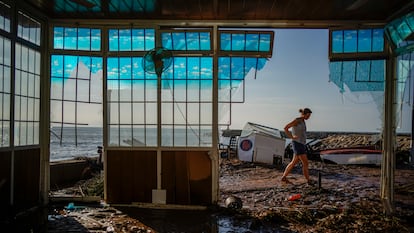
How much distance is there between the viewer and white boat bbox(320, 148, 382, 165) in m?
10.8

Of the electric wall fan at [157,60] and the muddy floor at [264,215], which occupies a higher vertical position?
the electric wall fan at [157,60]

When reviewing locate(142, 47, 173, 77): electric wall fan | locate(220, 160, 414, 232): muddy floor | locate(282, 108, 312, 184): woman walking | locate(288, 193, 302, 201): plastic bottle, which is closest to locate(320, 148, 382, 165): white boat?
locate(220, 160, 414, 232): muddy floor

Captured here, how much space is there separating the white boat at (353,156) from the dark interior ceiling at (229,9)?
7.40 m

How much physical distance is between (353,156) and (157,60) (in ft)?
28.9

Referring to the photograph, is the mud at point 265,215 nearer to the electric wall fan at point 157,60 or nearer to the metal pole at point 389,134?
the metal pole at point 389,134

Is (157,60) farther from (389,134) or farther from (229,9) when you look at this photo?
(389,134)

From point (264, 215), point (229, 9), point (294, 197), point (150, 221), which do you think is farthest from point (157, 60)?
point (294, 197)

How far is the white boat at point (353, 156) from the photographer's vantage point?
424 inches

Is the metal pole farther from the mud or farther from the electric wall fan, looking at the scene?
the electric wall fan

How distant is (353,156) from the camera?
36.1ft

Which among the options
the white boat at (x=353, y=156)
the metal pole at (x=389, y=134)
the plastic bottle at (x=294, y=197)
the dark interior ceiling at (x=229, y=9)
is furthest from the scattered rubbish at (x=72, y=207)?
the white boat at (x=353, y=156)

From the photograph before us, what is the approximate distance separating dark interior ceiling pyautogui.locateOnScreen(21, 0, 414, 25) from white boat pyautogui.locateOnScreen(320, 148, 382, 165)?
7401 millimetres

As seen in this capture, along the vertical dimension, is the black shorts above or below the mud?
above

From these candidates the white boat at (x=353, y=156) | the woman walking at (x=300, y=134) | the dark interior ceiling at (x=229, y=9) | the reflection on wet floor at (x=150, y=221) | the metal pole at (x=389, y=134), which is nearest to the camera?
the reflection on wet floor at (x=150, y=221)
